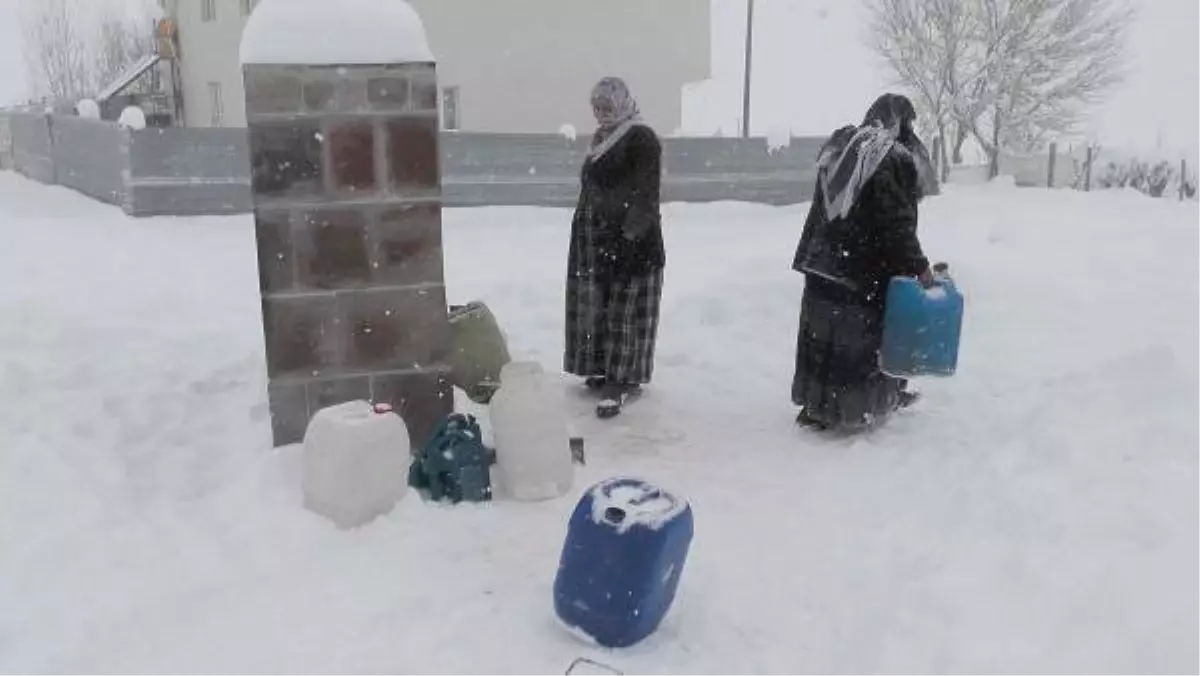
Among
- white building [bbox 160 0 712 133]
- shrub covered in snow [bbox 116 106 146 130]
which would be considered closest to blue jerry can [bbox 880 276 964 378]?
shrub covered in snow [bbox 116 106 146 130]

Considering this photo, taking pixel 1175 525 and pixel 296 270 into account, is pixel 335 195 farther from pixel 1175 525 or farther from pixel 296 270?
pixel 1175 525

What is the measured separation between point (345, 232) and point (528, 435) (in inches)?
42.4

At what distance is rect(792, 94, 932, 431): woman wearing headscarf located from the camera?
13.9ft

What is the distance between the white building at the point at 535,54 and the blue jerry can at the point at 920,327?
562 inches

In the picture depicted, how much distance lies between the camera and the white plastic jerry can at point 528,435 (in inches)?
144

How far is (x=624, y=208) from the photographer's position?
4703 mm

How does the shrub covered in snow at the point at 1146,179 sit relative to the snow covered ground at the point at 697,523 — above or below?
above

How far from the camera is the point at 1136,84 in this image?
55906mm

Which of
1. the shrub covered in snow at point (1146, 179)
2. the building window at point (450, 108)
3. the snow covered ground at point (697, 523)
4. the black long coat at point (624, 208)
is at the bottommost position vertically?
the snow covered ground at point (697, 523)

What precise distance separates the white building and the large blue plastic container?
51.0 ft

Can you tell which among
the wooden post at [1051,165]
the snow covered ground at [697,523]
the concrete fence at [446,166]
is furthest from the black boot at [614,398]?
the wooden post at [1051,165]

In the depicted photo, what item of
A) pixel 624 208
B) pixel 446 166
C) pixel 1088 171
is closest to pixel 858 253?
pixel 624 208

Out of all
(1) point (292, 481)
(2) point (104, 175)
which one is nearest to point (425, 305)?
(1) point (292, 481)

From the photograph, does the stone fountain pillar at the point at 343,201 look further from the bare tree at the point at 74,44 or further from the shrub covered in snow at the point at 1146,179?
the bare tree at the point at 74,44
